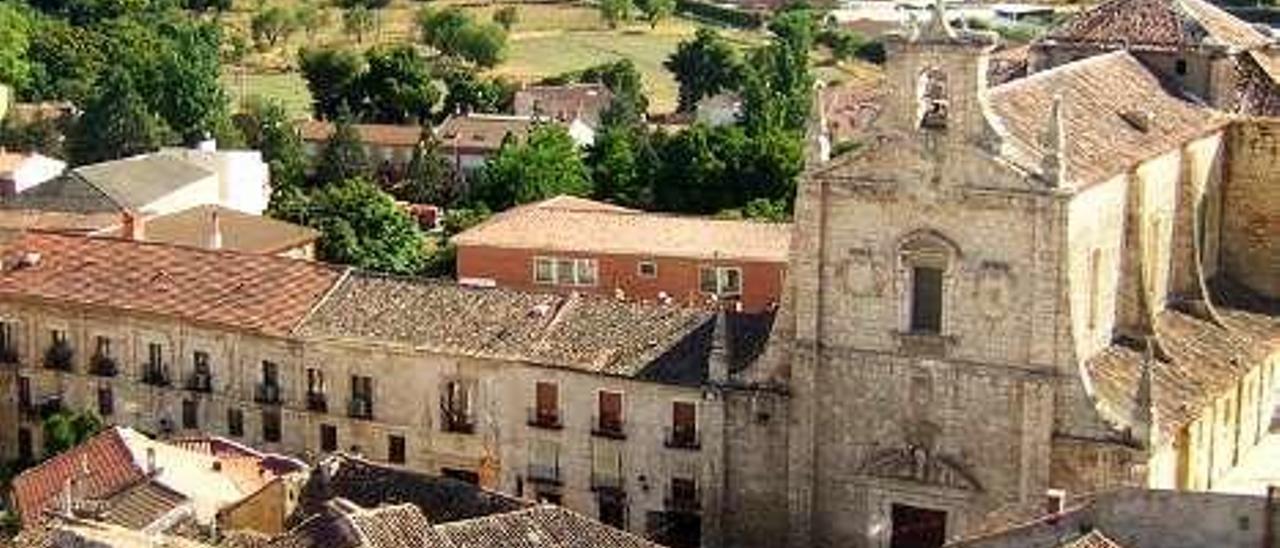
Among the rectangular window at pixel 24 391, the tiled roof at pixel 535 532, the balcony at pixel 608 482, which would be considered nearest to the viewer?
the tiled roof at pixel 535 532

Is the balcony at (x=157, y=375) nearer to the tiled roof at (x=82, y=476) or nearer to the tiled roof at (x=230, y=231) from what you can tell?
the tiled roof at (x=82, y=476)

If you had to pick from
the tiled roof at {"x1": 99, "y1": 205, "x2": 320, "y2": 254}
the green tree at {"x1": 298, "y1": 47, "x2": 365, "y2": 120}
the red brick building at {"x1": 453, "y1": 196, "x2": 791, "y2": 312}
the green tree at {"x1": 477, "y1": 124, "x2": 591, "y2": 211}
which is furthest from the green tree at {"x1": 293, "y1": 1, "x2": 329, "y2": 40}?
the red brick building at {"x1": 453, "y1": 196, "x2": 791, "y2": 312}

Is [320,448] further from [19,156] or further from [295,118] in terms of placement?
[295,118]

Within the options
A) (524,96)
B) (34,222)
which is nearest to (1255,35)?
(34,222)

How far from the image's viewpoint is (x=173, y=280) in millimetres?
57781

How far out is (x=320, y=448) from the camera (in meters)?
55.4

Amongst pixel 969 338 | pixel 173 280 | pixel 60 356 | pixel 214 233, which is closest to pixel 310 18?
pixel 214 233

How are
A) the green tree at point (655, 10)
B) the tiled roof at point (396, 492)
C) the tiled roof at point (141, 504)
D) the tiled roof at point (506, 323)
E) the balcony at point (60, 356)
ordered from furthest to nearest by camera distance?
the green tree at point (655, 10)
the balcony at point (60, 356)
the tiled roof at point (506, 323)
the tiled roof at point (396, 492)
the tiled roof at point (141, 504)

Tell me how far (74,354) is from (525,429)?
12548mm

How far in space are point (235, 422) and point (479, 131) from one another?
5116cm

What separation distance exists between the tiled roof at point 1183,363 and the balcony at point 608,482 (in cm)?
1065

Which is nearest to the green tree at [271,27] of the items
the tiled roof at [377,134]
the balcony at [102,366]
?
the tiled roof at [377,134]

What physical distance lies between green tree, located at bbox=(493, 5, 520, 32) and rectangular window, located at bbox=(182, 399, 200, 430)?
302 ft

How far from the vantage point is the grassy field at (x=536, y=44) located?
438ft
